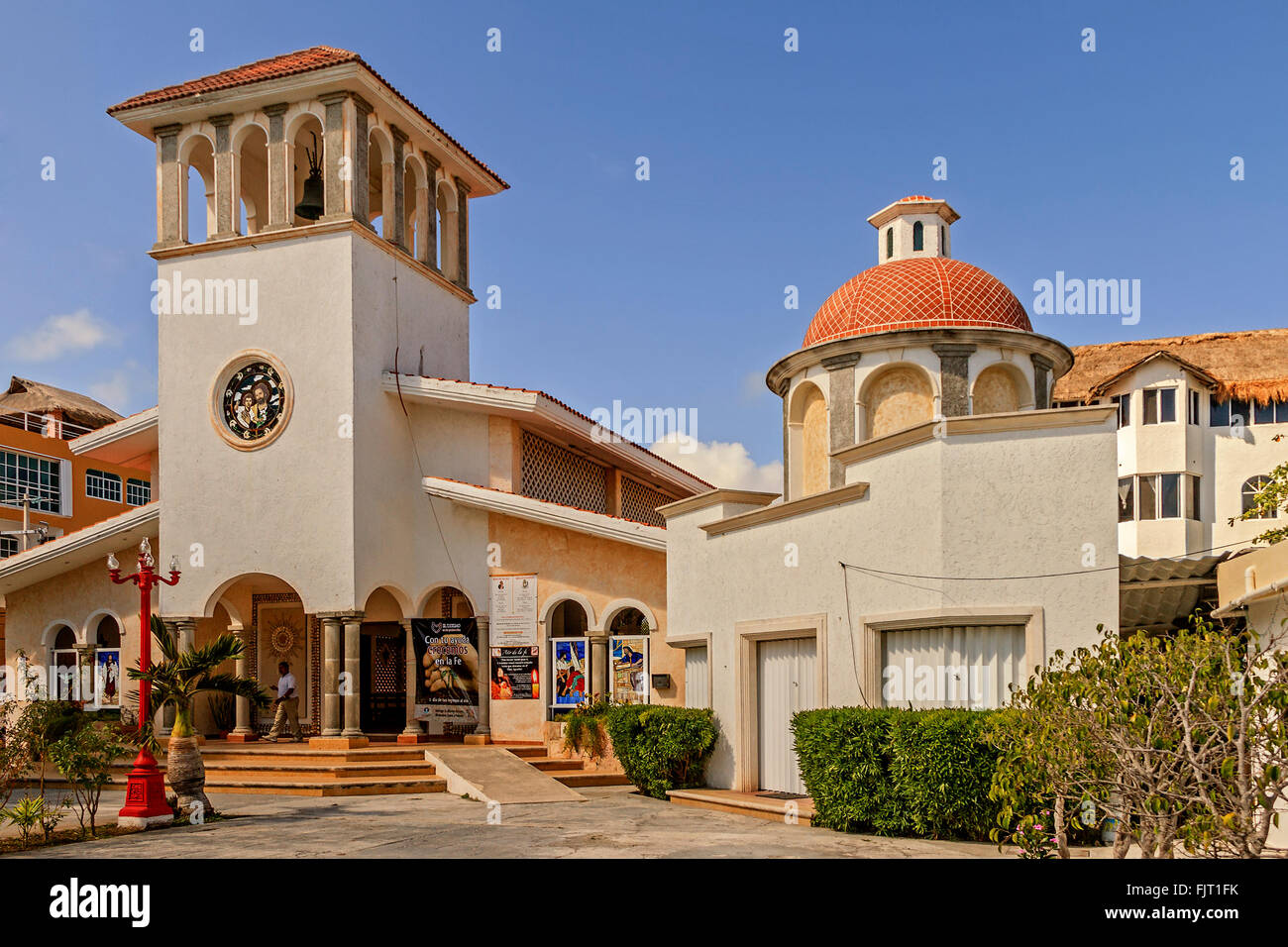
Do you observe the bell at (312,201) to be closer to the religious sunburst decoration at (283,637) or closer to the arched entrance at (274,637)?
the arched entrance at (274,637)

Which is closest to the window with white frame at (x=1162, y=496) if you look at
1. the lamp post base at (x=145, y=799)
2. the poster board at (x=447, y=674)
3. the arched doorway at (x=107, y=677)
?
the poster board at (x=447, y=674)

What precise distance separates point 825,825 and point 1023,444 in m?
5.11

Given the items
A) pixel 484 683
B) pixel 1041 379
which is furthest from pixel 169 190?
pixel 1041 379

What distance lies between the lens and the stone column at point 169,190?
24.1 meters

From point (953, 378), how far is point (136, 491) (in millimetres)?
35971

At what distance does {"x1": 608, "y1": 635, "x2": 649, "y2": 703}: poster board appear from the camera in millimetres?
22094

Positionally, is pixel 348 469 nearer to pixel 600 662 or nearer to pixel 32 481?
pixel 600 662

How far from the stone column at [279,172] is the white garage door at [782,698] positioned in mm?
12752

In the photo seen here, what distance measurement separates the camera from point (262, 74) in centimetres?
2309

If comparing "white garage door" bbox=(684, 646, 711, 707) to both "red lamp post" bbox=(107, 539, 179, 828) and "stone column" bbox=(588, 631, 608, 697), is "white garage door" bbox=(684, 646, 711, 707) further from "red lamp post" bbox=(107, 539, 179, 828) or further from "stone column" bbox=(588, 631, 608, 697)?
"red lamp post" bbox=(107, 539, 179, 828)
